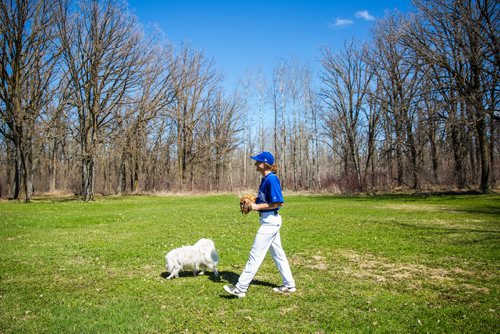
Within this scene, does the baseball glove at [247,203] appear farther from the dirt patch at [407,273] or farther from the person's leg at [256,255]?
the dirt patch at [407,273]

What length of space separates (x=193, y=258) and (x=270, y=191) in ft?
8.88

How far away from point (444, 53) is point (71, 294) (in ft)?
107

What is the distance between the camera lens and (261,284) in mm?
7281

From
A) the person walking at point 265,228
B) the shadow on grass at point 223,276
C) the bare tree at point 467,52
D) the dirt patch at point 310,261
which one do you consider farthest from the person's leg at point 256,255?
the bare tree at point 467,52

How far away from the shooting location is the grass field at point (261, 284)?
5.33m

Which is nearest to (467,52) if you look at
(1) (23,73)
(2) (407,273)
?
(2) (407,273)

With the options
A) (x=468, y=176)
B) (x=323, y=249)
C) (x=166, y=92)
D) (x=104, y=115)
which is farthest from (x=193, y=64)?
(x=323, y=249)

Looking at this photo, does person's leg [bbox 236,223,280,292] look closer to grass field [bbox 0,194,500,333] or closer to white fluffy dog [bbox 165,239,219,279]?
grass field [bbox 0,194,500,333]

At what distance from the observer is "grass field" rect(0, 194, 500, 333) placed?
5.33 m

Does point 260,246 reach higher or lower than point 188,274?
higher

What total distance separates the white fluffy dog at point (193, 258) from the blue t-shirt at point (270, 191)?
6.62 feet

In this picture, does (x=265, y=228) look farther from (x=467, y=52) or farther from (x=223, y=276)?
(x=467, y=52)

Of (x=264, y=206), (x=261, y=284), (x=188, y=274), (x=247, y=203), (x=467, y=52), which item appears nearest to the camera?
(x=264, y=206)

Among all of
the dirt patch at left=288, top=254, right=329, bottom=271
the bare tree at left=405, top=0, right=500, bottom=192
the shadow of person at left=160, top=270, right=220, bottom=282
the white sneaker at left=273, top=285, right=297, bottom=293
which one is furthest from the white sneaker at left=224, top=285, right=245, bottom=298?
the bare tree at left=405, top=0, right=500, bottom=192
